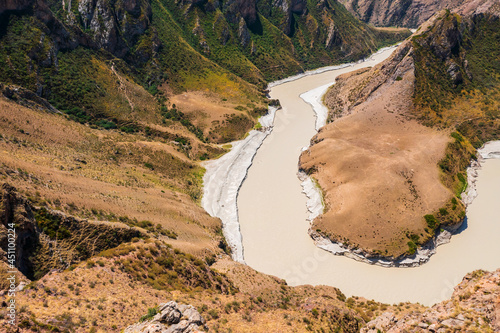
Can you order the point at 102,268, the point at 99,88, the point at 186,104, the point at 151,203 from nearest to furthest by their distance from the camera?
the point at 102,268 → the point at 151,203 → the point at 99,88 → the point at 186,104

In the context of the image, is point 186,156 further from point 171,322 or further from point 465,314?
point 465,314

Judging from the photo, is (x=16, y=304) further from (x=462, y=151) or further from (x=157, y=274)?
(x=462, y=151)

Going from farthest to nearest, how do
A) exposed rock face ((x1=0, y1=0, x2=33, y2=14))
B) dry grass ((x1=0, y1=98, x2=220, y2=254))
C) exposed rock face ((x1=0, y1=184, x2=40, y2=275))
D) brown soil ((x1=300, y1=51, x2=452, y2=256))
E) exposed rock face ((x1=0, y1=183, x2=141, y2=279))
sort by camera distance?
exposed rock face ((x1=0, y1=0, x2=33, y2=14))
brown soil ((x1=300, y1=51, x2=452, y2=256))
dry grass ((x1=0, y1=98, x2=220, y2=254))
exposed rock face ((x1=0, y1=183, x2=141, y2=279))
exposed rock face ((x1=0, y1=184, x2=40, y2=275))

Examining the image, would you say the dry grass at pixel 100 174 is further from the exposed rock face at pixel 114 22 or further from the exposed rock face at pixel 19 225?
the exposed rock face at pixel 114 22

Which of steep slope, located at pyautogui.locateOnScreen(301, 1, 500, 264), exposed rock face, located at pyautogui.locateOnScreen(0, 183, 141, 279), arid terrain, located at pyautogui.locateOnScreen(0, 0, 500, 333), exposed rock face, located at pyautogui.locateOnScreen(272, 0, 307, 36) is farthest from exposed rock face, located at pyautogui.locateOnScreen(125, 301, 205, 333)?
exposed rock face, located at pyautogui.locateOnScreen(272, 0, 307, 36)

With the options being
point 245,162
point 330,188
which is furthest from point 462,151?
point 245,162

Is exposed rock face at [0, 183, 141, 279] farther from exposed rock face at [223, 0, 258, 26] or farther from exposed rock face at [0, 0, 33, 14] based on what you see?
exposed rock face at [223, 0, 258, 26]

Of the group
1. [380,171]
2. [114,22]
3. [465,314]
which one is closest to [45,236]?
[465,314]
